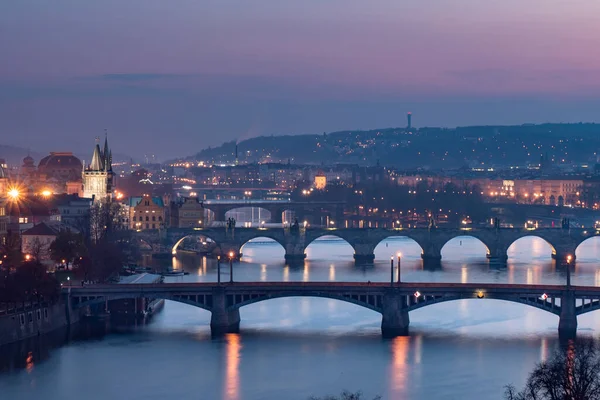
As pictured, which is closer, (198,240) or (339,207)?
(198,240)

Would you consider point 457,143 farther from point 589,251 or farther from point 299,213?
point 589,251

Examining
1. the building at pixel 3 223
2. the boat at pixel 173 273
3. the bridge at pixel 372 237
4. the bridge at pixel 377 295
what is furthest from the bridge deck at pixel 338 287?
the bridge at pixel 372 237

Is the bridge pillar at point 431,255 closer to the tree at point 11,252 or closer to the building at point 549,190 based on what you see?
the tree at point 11,252

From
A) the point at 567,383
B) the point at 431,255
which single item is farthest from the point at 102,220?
the point at 567,383

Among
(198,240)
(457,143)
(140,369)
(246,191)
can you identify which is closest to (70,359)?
(140,369)

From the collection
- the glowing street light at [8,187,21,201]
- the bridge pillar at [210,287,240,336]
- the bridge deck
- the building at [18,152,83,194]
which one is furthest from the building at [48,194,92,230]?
the bridge pillar at [210,287,240,336]

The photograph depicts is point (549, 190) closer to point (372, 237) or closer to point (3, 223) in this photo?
point (372, 237)
